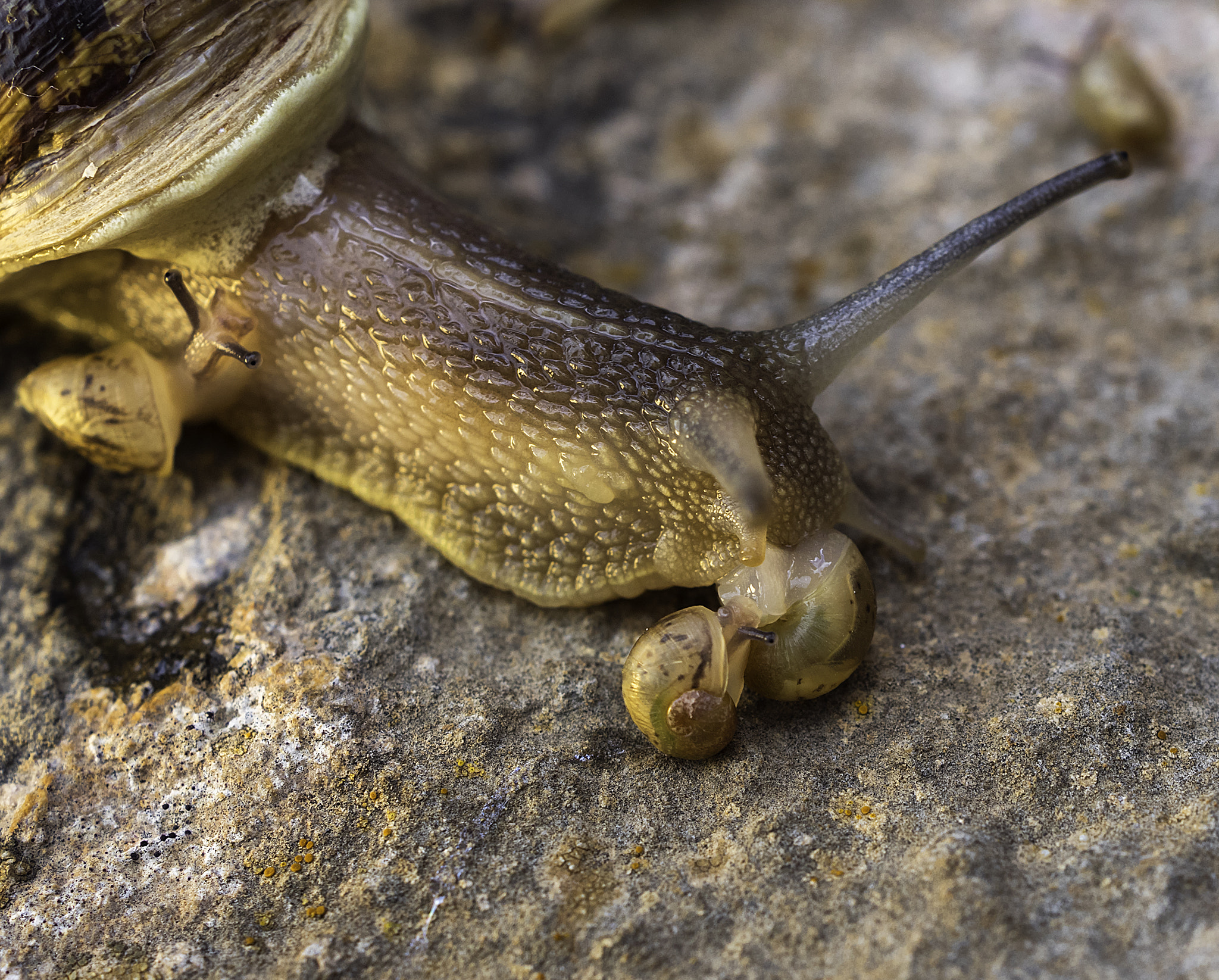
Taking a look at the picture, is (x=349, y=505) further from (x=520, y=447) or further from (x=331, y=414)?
(x=520, y=447)

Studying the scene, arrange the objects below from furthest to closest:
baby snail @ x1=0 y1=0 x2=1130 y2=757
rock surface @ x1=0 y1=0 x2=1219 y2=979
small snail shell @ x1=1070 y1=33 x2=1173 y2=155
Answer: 1. small snail shell @ x1=1070 y1=33 x2=1173 y2=155
2. baby snail @ x1=0 y1=0 x2=1130 y2=757
3. rock surface @ x1=0 y1=0 x2=1219 y2=979

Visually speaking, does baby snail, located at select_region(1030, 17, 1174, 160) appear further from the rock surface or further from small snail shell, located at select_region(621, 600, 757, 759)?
small snail shell, located at select_region(621, 600, 757, 759)

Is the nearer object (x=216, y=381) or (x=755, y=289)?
(x=216, y=381)

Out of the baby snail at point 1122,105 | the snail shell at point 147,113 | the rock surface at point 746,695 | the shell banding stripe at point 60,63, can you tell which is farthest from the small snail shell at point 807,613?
the baby snail at point 1122,105

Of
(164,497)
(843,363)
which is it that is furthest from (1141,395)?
(164,497)

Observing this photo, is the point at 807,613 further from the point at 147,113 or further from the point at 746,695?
the point at 147,113

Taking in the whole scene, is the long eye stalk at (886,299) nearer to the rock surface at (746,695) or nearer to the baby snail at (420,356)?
the baby snail at (420,356)

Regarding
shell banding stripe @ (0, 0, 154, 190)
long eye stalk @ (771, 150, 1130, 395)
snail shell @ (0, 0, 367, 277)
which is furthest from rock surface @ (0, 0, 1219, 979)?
shell banding stripe @ (0, 0, 154, 190)
